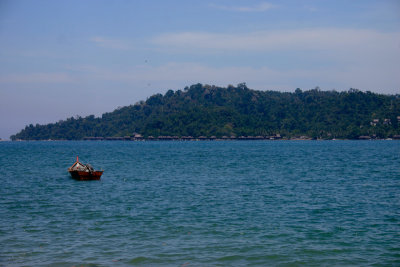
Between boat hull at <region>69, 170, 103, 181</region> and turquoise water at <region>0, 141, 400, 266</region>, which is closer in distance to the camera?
turquoise water at <region>0, 141, 400, 266</region>

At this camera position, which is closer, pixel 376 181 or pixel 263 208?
pixel 263 208

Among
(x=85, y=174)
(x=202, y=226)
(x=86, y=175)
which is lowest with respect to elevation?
(x=202, y=226)

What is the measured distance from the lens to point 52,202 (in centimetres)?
3791

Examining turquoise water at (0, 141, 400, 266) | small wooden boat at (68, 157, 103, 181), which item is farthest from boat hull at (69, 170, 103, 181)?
turquoise water at (0, 141, 400, 266)

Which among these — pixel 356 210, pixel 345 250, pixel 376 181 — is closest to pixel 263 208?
pixel 356 210

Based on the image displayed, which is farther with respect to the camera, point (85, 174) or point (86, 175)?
point (86, 175)

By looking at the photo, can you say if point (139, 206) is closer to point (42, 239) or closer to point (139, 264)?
point (42, 239)

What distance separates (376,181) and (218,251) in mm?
36326

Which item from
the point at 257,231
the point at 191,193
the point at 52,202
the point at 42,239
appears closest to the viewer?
the point at 42,239

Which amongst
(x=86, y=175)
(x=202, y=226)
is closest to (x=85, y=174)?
(x=86, y=175)

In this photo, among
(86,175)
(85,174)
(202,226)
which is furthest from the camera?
(86,175)

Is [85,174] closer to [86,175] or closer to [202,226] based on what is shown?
[86,175]

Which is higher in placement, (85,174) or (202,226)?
(85,174)

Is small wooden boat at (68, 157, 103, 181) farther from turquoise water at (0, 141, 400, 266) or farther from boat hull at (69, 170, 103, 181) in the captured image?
turquoise water at (0, 141, 400, 266)
